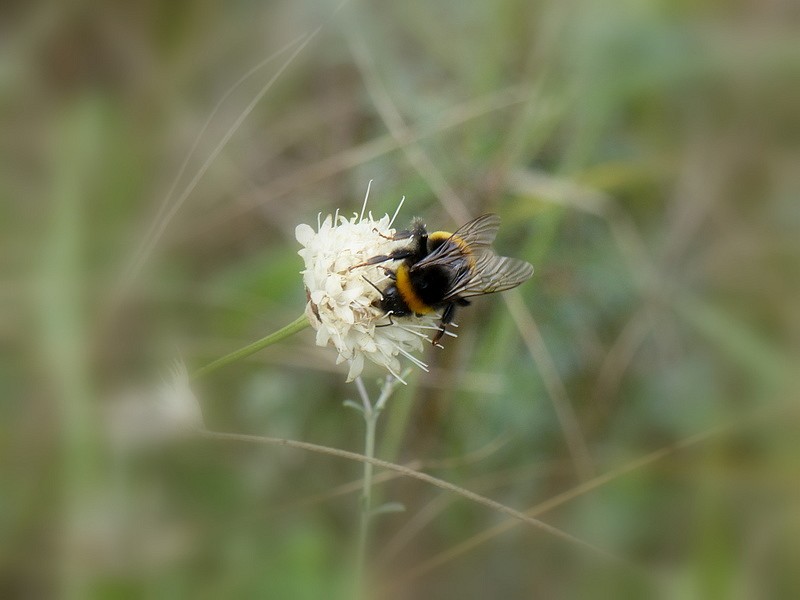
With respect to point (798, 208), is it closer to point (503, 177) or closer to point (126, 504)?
point (503, 177)

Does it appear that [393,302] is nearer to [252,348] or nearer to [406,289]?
[406,289]

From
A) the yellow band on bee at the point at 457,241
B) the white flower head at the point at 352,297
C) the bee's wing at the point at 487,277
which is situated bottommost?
the white flower head at the point at 352,297

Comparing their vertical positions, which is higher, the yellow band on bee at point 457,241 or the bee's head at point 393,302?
the yellow band on bee at point 457,241

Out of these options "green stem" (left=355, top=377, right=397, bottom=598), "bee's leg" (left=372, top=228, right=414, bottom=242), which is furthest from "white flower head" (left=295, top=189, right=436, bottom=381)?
"green stem" (left=355, top=377, right=397, bottom=598)

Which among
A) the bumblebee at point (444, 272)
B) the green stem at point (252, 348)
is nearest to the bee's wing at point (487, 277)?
the bumblebee at point (444, 272)

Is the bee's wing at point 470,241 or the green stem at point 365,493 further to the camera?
the green stem at point 365,493

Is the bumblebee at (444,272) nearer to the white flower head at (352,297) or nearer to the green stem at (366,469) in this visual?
the white flower head at (352,297)

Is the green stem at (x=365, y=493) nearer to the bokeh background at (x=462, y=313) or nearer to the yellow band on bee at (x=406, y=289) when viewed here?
the bokeh background at (x=462, y=313)

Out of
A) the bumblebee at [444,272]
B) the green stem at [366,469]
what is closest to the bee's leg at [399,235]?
the bumblebee at [444,272]
